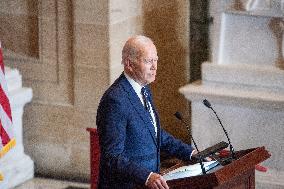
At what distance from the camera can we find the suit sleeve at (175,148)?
17.3 feet

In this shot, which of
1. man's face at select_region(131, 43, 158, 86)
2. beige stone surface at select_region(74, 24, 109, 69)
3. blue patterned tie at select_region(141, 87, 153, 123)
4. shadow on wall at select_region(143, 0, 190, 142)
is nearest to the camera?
man's face at select_region(131, 43, 158, 86)

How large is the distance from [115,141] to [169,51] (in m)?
3.64

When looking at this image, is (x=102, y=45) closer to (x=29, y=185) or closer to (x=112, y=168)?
(x=29, y=185)

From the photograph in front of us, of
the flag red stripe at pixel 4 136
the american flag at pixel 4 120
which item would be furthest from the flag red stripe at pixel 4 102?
the flag red stripe at pixel 4 136

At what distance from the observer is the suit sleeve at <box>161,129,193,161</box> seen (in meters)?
5.26

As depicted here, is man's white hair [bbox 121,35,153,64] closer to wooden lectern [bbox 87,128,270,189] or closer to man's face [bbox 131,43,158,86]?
man's face [bbox 131,43,158,86]

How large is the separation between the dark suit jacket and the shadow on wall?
3253 mm

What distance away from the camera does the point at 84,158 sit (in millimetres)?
8164

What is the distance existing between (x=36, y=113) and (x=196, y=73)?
155cm

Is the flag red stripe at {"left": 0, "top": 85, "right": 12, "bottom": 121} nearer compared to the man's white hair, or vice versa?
the man's white hair

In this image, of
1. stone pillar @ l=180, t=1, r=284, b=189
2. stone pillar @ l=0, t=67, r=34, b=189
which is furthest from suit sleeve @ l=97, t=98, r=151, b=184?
stone pillar @ l=0, t=67, r=34, b=189

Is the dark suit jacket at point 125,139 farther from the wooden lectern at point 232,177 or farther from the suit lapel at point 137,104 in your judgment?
the wooden lectern at point 232,177

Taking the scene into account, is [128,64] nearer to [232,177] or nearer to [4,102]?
[232,177]

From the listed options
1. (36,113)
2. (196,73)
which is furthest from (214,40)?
(36,113)
